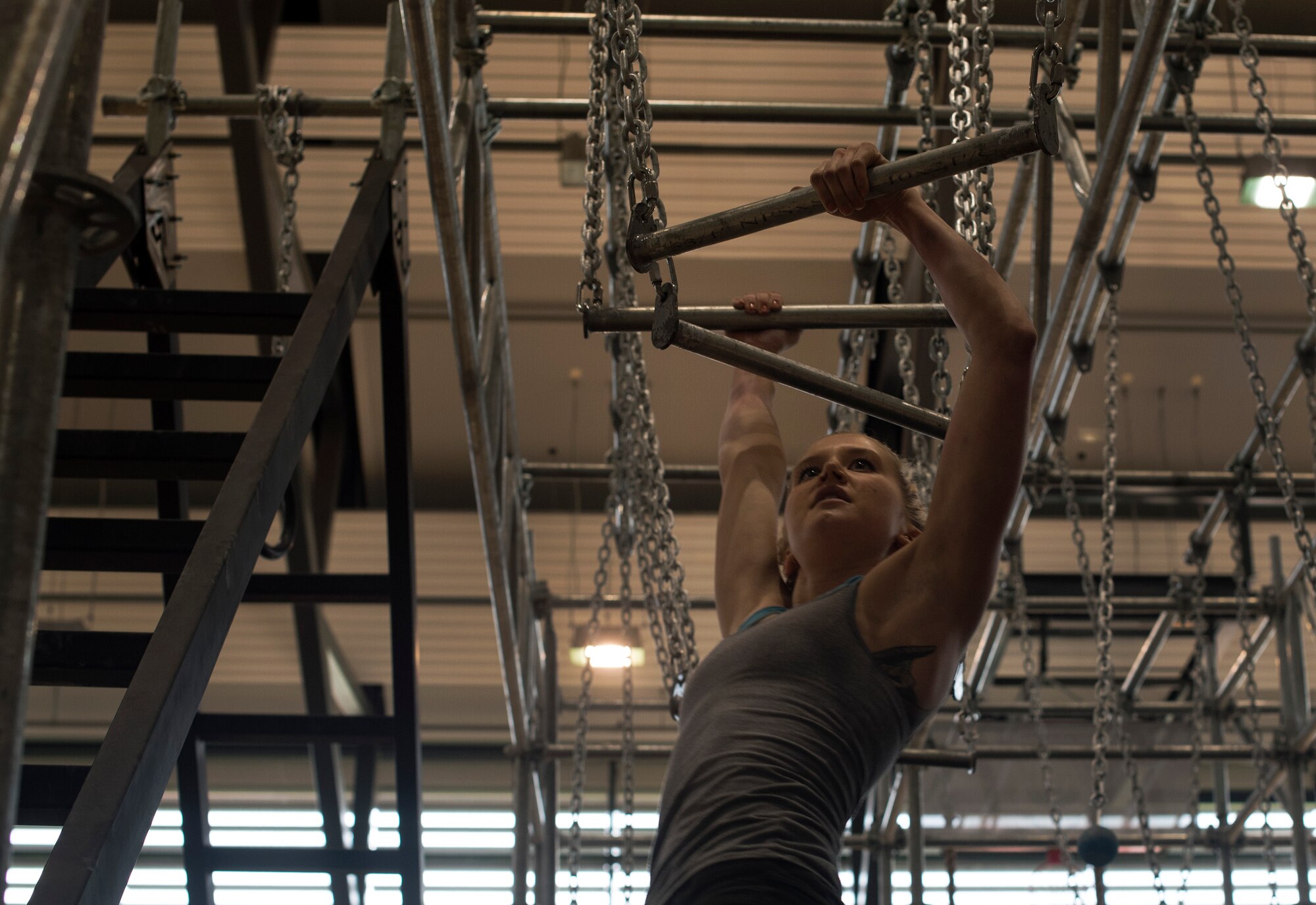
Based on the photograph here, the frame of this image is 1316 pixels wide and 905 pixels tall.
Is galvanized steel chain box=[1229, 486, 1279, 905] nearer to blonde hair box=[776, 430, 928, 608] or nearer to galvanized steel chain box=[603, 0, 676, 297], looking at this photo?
blonde hair box=[776, 430, 928, 608]

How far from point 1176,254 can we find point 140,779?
7.07 metres

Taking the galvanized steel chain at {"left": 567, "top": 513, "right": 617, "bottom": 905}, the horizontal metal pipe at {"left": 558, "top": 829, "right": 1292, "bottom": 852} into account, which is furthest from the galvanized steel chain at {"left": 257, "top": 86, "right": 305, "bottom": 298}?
the horizontal metal pipe at {"left": 558, "top": 829, "right": 1292, "bottom": 852}

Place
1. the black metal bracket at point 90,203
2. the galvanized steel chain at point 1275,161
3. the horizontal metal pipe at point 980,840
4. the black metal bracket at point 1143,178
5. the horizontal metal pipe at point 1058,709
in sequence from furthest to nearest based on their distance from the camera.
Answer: the horizontal metal pipe at point 1058,709 < the horizontal metal pipe at point 980,840 < the black metal bracket at point 1143,178 < the galvanized steel chain at point 1275,161 < the black metal bracket at point 90,203

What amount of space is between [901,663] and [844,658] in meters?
0.06

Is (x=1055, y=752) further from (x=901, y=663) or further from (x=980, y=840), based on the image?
(x=901, y=663)

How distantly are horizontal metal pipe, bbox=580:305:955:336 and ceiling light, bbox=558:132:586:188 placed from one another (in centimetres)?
470

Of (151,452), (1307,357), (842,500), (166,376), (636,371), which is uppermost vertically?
(1307,357)

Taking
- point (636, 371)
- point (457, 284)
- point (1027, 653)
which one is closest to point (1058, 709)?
point (1027, 653)

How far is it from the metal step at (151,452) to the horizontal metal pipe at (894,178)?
3.84 ft

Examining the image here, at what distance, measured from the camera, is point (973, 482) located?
1.45 m

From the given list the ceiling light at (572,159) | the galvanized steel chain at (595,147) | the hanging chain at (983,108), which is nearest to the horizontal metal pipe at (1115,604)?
the ceiling light at (572,159)

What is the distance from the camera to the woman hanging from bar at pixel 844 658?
1338 millimetres

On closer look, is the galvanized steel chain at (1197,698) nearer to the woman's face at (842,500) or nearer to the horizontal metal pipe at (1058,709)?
the horizontal metal pipe at (1058,709)

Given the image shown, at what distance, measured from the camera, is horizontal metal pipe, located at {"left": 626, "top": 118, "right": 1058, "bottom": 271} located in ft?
4.98
